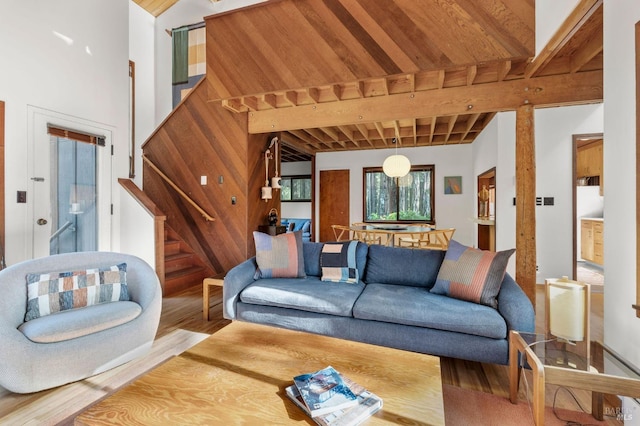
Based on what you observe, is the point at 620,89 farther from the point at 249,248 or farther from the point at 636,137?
the point at 249,248

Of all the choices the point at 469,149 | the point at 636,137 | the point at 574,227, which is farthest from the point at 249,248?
the point at 469,149

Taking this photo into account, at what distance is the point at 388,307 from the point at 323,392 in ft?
3.84

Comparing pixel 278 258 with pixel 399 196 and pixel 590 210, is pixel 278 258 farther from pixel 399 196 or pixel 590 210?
pixel 590 210

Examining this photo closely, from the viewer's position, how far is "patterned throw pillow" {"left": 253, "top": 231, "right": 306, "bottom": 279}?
2.96m

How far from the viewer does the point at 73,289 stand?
2.22 meters

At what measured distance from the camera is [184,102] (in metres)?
4.91

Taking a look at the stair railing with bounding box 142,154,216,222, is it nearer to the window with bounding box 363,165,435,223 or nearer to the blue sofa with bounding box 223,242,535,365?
the blue sofa with bounding box 223,242,535,365

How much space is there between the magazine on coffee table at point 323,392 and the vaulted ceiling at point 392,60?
122 inches

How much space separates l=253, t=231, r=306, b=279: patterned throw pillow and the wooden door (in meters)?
4.84

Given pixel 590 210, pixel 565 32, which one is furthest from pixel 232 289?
pixel 590 210

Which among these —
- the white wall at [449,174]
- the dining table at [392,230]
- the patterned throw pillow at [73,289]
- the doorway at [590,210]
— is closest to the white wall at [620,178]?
the dining table at [392,230]

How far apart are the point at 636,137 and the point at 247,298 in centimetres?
287

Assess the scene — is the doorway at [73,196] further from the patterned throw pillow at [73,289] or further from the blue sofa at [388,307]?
the blue sofa at [388,307]

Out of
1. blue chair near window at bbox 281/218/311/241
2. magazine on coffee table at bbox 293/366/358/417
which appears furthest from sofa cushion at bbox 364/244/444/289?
blue chair near window at bbox 281/218/311/241
